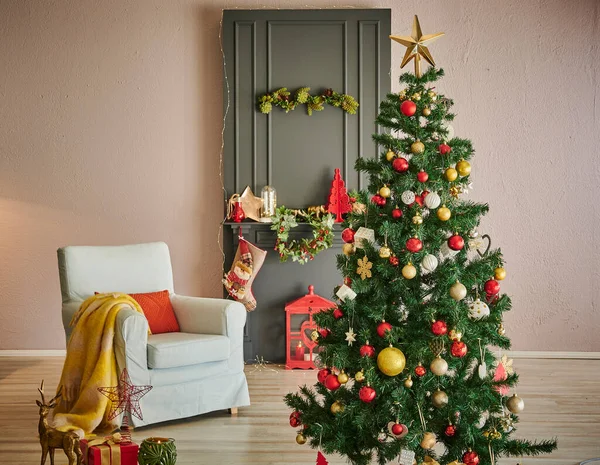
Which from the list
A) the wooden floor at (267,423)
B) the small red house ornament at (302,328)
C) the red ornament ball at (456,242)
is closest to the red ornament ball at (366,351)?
the red ornament ball at (456,242)

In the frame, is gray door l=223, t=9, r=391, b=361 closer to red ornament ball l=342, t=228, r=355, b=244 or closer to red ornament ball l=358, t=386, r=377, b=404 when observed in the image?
red ornament ball l=342, t=228, r=355, b=244

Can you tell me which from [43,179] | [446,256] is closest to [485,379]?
[446,256]

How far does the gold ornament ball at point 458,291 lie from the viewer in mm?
2682

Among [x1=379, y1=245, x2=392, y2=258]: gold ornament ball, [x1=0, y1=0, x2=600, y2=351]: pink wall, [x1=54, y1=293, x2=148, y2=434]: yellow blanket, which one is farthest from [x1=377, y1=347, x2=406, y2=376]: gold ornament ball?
[x1=0, y1=0, x2=600, y2=351]: pink wall

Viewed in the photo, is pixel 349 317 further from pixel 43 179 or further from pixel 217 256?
pixel 43 179

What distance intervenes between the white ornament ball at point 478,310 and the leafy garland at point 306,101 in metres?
2.87

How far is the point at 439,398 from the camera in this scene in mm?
2693

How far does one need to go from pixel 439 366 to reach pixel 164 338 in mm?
1779

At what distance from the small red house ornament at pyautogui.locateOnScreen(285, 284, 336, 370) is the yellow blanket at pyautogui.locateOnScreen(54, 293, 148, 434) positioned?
64.2 inches

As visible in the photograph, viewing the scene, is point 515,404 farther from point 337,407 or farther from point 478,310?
point 337,407

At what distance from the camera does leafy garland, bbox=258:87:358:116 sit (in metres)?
5.35

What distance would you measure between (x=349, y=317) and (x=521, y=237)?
3192 mm

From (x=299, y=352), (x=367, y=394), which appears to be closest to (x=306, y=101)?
(x=299, y=352)

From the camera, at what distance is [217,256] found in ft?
18.5
